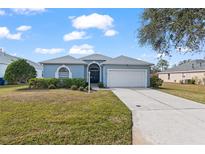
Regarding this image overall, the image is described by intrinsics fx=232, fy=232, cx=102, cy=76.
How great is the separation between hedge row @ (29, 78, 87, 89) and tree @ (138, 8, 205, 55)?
9174 millimetres

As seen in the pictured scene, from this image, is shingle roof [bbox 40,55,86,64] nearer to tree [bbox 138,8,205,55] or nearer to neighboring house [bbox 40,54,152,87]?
neighboring house [bbox 40,54,152,87]

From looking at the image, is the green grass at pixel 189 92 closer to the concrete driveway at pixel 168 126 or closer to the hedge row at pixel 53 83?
the concrete driveway at pixel 168 126

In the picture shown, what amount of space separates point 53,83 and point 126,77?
775 cm

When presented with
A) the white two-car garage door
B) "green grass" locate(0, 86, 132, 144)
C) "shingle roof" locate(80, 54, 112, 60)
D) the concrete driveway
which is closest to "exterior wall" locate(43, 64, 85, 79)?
the white two-car garage door

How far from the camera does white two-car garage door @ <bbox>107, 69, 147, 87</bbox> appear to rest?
24.5m

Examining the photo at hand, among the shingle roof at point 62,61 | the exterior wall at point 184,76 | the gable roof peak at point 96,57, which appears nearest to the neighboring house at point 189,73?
the exterior wall at point 184,76

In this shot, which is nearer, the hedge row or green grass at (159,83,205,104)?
green grass at (159,83,205,104)

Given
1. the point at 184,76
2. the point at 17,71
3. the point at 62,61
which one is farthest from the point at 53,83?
the point at 184,76

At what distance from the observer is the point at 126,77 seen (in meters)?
24.6

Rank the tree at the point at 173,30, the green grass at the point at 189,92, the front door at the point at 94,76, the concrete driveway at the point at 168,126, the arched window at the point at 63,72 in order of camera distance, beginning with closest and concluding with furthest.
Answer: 1. the concrete driveway at the point at 168,126
2. the tree at the point at 173,30
3. the green grass at the point at 189,92
4. the arched window at the point at 63,72
5. the front door at the point at 94,76

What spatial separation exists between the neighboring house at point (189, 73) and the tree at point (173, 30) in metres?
27.1

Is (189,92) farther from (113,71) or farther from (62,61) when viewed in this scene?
(62,61)

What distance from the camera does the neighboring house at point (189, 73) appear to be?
126 feet
